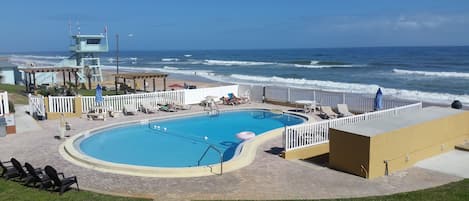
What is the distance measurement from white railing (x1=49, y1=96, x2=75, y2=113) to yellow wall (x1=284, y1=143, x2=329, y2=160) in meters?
10.0

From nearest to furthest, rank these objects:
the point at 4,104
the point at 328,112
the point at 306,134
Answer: the point at 306,134 < the point at 4,104 < the point at 328,112

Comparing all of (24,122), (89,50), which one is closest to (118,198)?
(24,122)

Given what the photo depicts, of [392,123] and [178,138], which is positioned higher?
[392,123]

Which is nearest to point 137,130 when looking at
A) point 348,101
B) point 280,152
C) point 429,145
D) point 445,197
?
point 280,152

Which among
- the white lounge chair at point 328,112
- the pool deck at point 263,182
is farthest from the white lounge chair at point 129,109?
the white lounge chair at point 328,112

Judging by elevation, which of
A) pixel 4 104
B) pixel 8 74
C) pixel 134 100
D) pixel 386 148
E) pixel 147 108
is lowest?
pixel 147 108

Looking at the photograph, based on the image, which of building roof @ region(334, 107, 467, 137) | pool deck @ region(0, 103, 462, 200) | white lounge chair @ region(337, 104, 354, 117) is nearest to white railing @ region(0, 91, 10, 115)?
pool deck @ region(0, 103, 462, 200)

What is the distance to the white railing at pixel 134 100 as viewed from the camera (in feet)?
Result: 52.7

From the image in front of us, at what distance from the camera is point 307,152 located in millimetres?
10133

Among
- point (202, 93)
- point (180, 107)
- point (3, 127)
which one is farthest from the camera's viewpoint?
point (202, 93)

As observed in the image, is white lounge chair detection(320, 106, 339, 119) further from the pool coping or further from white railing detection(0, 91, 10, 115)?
white railing detection(0, 91, 10, 115)

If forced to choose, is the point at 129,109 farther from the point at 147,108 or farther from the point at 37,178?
the point at 37,178

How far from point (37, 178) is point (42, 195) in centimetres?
72

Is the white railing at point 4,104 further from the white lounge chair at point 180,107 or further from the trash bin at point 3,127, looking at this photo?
the white lounge chair at point 180,107
